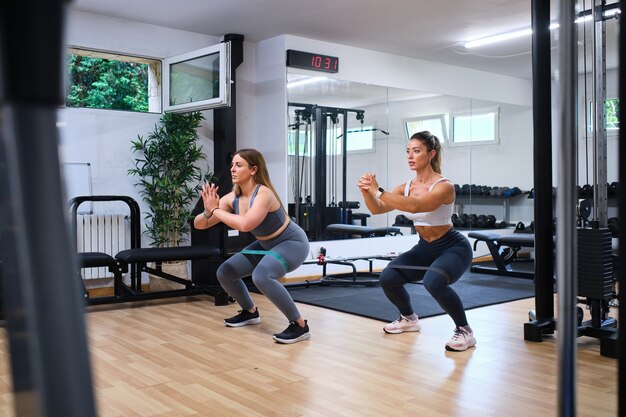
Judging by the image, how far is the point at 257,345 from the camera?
3.49m

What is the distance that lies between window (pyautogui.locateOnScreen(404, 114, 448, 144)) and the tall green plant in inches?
112

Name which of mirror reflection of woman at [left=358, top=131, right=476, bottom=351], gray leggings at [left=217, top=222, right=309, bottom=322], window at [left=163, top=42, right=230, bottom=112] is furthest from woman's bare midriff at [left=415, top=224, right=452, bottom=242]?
window at [left=163, top=42, right=230, bottom=112]

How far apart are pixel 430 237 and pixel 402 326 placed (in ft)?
2.00

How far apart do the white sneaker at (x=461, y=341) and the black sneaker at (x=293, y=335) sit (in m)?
0.84

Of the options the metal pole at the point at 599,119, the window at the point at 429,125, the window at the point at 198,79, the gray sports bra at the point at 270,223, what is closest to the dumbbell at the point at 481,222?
the window at the point at 429,125

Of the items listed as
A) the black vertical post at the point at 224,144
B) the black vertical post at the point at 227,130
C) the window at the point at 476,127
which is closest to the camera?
the black vertical post at the point at 224,144

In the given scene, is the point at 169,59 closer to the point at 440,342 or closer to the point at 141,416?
the point at 440,342

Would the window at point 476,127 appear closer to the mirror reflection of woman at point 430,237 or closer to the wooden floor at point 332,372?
the wooden floor at point 332,372

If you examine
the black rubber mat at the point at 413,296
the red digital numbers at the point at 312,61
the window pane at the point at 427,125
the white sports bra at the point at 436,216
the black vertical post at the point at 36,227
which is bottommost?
the black rubber mat at the point at 413,296

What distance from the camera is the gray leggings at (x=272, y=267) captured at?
140 inches

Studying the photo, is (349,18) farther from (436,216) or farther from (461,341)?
(461,341)

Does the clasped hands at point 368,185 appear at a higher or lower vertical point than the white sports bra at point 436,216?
higher

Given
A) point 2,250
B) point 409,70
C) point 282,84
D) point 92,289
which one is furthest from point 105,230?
point 2,250

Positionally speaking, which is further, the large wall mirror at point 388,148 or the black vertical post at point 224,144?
the large wall mirror at point 388,148
